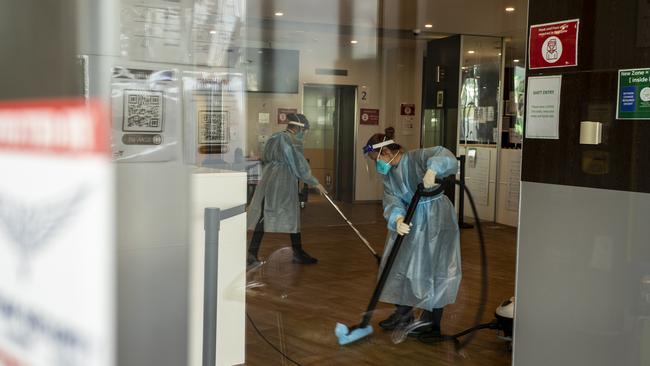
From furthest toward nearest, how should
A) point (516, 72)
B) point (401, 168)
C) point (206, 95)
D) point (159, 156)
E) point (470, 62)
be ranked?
point (470, 62) → point (516, 72) → point (401, 168) → point (206, 95) → point (159, 156)

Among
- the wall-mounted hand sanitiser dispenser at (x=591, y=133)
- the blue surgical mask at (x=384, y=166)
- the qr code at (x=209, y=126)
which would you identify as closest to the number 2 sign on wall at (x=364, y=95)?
the blue surgical mask at (x=384, y=166)

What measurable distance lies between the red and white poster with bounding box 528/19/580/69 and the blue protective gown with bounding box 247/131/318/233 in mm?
2563

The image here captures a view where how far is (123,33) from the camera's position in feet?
2.96

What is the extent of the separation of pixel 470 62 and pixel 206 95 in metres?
3.18

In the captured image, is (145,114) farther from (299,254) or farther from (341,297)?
(299,254)

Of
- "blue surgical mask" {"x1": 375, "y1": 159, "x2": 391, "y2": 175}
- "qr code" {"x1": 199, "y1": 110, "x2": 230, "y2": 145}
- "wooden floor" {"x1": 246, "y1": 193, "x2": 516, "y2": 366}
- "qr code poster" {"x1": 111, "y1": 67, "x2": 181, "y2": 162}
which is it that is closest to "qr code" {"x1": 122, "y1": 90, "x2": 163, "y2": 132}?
"qr code poster" {"x1": 111, "y1": 67, "x2": 181, "y2": 162}

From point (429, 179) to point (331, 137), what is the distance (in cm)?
177

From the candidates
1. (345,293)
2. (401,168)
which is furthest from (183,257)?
(345,293)

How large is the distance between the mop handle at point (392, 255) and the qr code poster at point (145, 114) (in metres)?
2.59

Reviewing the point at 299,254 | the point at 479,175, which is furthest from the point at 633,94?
the point at 299,254

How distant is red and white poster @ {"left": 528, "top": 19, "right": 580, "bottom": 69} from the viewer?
2.38 meters

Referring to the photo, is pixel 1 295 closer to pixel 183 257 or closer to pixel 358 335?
Result: pixel 183 257

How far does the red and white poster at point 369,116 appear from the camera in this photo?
5.40 m

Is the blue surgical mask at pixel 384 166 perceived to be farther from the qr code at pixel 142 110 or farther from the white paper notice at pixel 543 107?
the qr code at pixel 142 110
